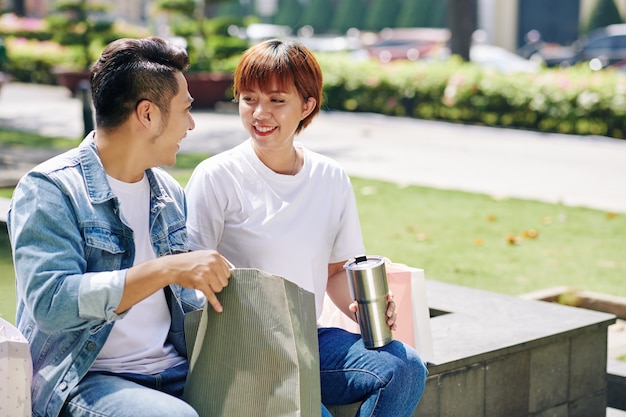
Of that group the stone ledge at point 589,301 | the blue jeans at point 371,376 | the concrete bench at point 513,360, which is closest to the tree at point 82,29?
the stone ledge at point 589,301

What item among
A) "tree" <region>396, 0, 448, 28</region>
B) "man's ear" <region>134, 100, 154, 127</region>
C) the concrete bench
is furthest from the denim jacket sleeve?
"tree" <region>396, 0, 448, 28</region>

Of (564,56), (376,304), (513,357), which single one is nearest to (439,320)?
(513,357)

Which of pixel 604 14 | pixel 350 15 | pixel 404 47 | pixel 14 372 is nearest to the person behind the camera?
pixel 14 372

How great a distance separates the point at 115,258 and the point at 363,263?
73cm

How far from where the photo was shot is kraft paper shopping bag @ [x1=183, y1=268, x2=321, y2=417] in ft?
8.37

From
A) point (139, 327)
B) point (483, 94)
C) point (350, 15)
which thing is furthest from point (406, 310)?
point (350, 15)

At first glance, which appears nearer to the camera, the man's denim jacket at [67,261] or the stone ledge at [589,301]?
the man's denim jacket at [67,261]

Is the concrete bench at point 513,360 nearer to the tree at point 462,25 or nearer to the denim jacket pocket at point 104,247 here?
the denim jacket pocket at point 104,247

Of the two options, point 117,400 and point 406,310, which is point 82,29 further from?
point 117,400

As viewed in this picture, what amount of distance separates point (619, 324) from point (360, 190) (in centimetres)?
444

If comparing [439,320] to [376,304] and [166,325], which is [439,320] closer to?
[376,304]

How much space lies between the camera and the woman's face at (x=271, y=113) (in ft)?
10.3

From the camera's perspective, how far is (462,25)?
61.1 feet

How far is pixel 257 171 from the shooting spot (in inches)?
126
